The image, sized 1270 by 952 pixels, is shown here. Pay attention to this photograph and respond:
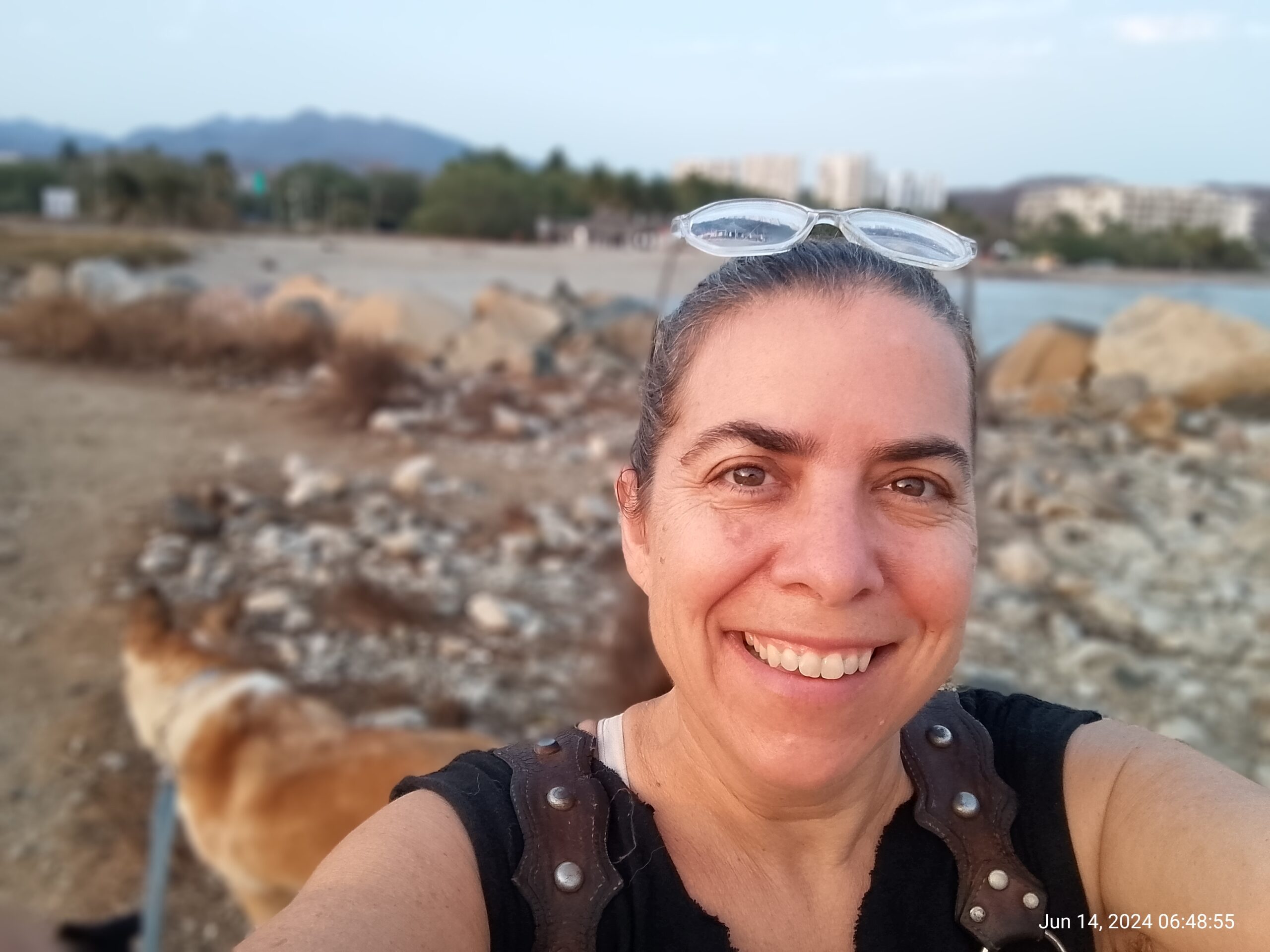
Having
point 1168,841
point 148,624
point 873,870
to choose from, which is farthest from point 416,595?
point 1168,841

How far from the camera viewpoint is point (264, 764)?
3047mm

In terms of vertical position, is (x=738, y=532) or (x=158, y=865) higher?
(x=738, y=532)

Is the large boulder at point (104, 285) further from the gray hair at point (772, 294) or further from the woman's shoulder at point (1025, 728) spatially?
the woman's shoulder at point (1025, 728)

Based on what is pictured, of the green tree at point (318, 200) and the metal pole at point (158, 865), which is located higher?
the green tree at point (318, 200)

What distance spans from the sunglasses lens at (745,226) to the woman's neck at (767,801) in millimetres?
783

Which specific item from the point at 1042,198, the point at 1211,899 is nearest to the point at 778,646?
the point at 1211,899

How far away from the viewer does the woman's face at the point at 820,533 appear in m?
1.30

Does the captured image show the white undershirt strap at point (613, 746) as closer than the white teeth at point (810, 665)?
No

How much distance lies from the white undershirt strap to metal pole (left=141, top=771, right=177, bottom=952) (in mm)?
2068

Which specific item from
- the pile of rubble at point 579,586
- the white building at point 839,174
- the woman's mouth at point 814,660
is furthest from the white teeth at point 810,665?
the white building at point 839,174

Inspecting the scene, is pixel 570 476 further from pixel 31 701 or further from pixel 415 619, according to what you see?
pixel 31 701

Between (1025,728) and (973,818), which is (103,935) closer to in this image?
(973,818)

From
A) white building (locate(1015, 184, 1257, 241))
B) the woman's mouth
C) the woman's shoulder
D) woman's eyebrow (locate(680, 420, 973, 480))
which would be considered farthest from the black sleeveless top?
white building (locate(1015, 184, 1257, 241))

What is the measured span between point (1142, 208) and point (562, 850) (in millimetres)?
68128
